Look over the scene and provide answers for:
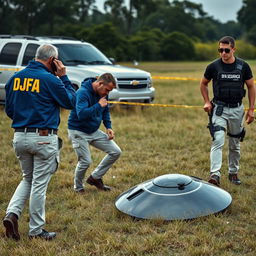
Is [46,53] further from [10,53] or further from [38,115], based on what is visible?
[10,53]

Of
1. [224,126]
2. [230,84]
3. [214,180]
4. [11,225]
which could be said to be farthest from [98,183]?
[230,84]

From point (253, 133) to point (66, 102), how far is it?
6.32m

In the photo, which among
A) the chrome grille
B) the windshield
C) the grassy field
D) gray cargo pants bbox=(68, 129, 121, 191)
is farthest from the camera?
the windshield

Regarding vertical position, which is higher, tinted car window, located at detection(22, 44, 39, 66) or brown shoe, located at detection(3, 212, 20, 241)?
tinted car window, located at detection(22, 44, 39, 66)

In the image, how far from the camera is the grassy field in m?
4.29

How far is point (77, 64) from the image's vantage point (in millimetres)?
12062

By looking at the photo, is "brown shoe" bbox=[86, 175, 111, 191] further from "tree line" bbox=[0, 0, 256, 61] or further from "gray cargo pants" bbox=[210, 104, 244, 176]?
"tree line" bbox=[0, 0, 256, 61]

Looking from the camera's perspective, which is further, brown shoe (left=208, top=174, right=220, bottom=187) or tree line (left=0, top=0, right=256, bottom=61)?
tree line (left=0, top=0, right=256, bottom=61)

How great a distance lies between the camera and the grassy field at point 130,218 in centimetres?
429

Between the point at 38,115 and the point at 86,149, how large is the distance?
5.73 feet

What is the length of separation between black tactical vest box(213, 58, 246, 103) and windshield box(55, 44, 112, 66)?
642 cm

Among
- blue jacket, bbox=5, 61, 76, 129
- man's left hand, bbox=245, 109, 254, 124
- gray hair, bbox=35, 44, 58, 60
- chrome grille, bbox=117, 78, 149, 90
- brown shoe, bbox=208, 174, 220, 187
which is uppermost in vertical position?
gray hair, bbox=35, 44, 58, 60

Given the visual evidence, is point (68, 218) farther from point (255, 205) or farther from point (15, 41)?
point (15, 41)

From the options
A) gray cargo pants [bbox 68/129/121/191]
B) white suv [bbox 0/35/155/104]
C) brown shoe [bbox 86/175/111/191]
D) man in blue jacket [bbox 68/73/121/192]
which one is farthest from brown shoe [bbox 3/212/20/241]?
white suv [bbox 0/35/155/104]
